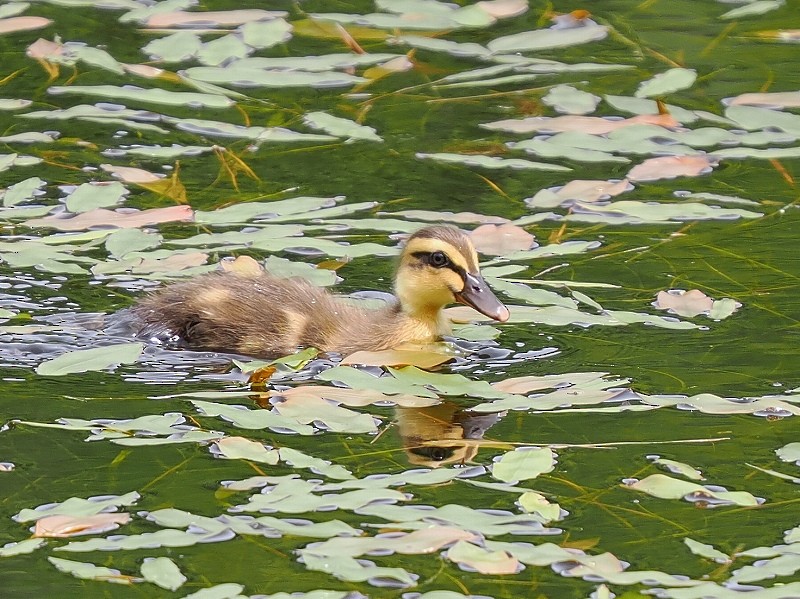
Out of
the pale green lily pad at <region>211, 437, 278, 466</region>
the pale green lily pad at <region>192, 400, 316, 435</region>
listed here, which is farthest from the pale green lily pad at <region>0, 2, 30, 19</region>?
the pale green lily pad at <region>211, 437, 278, 466</region>

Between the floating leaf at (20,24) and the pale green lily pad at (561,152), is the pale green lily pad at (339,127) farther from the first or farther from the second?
the floating leaf at (20,24)

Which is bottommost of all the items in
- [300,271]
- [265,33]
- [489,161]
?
[300,271]

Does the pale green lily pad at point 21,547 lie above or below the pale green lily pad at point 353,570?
below

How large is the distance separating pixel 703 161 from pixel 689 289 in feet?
→ 4.50

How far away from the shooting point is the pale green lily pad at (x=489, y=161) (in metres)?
8.07

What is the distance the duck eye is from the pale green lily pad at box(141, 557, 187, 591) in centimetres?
226

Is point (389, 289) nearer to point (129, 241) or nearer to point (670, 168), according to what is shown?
point (129, 241)

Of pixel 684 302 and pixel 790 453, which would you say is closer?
pixel 790 453

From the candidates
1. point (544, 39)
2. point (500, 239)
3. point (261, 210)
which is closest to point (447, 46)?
point (544, 39)

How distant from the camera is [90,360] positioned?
19.5 ft

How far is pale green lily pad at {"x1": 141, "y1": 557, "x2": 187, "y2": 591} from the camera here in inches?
174

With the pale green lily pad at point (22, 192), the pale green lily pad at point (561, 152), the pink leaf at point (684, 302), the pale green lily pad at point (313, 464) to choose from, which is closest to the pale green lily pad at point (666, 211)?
the pale green lily pad at point (561, 152)

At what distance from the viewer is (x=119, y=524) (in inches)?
187

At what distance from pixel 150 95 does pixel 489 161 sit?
180 cm
